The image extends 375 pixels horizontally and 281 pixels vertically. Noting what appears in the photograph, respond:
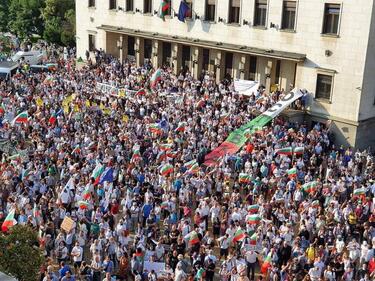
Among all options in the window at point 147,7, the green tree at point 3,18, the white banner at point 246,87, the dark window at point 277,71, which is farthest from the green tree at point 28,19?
the white banner at point 246,87

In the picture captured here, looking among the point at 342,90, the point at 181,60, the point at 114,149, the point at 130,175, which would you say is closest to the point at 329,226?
the point at 130,175

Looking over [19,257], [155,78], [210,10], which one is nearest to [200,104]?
[155,78]

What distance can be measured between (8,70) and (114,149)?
20966 millimetres

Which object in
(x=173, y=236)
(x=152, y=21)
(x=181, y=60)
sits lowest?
(x=173, y=236)

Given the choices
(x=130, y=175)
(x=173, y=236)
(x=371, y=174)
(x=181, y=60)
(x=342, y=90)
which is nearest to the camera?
(x=173, y=236)

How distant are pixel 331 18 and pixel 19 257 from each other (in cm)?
2341

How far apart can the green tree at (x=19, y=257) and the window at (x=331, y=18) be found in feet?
74.1

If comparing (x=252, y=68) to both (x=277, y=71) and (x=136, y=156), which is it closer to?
(x=277, y=71)

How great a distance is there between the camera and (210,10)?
3750cm

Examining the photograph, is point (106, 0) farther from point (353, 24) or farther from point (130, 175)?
point (130, 175)

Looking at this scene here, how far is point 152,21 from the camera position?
4156cm

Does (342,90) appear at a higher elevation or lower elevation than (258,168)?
higher

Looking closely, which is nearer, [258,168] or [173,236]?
[173,236]

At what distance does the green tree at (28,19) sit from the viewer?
65688 mm
